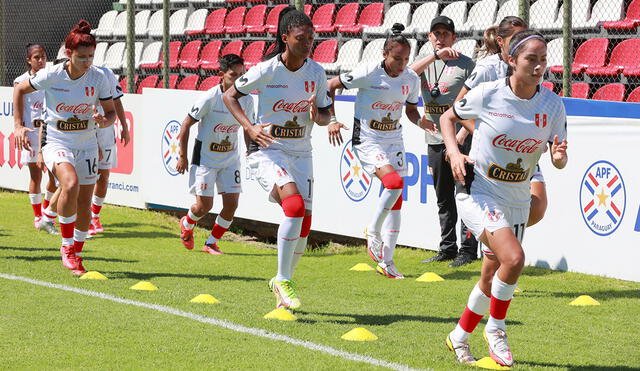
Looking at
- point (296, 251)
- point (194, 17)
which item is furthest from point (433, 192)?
point (194, 17)

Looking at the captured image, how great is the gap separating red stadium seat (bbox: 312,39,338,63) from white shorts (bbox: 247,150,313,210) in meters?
9.02

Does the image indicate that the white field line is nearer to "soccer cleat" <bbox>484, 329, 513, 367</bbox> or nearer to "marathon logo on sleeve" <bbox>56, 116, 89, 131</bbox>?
"soccer cleat" <bbox>484, 329, 513, 367</bbox>

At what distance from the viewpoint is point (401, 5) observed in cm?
1571

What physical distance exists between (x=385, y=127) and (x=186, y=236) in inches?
118

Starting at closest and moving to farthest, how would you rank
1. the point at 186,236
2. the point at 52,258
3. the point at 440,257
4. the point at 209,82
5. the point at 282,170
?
1. the point at 282,170
2. the point at 52,258
3. the point at 440,257
4. the point at 186,236
5. the point at 209,82

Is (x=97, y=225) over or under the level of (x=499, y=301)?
under

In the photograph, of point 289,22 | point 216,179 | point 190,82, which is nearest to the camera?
point 289,22

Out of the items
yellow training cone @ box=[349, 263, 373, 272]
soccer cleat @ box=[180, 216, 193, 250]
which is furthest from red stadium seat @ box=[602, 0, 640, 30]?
soccer cleat @ box=[180, 216, 193, 250]

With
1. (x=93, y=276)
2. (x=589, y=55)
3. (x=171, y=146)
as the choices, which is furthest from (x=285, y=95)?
(x=589, y=55)

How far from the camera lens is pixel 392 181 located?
354 inches

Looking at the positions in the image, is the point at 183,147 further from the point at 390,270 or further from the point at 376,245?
the point at 390,270

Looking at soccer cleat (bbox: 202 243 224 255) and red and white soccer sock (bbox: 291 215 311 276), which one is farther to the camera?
soccer cleat (bbox: 202 243 224 255)

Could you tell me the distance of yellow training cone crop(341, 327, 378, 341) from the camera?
6211mm

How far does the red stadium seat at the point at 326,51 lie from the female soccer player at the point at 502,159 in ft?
34.8
